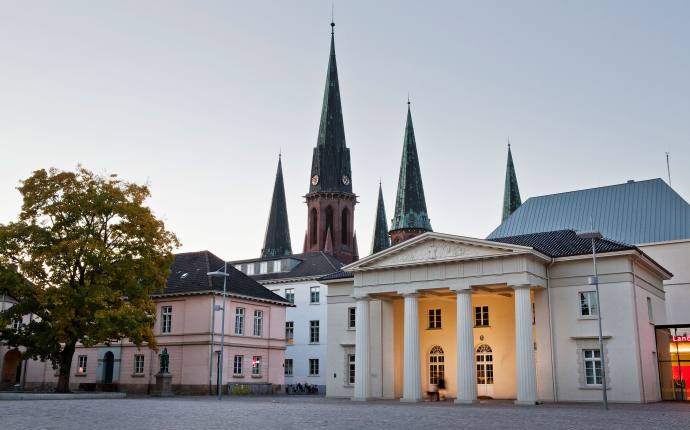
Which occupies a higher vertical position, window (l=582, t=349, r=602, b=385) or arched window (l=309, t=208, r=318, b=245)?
arched window (l=309, t=208, r=318, b=245)

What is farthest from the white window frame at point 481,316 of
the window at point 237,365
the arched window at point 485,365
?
the window at point 237,365

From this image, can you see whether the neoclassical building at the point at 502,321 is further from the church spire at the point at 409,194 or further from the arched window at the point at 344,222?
the arched window at the point at 344,222

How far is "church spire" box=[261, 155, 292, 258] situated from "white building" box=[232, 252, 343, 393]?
24.7 metres

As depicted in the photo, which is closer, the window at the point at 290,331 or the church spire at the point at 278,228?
the window at the point at 290,331

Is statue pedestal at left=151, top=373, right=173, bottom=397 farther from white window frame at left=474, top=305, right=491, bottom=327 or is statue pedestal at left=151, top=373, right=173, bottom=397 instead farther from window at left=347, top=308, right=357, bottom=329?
white window frame at left=474, top=305, right=491, bottom=327

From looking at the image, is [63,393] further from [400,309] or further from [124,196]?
[400,309]

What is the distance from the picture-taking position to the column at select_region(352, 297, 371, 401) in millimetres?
41000

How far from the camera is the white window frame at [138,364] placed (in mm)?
51484

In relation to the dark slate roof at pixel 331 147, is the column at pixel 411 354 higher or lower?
lower

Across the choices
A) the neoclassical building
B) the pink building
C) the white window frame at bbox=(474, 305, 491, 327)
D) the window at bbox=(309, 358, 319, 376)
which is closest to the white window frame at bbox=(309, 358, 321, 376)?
the window at bbox=(309, 358, 319, 376)

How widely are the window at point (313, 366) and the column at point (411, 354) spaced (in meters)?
28.3

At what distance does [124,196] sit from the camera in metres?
41.9

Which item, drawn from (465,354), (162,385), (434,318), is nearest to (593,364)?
(465,354)

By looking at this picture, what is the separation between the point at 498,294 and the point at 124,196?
2326 centimetres
